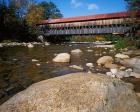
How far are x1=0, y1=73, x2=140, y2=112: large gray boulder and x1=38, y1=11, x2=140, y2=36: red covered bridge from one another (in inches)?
1523

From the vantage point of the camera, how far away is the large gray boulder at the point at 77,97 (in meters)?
4.92

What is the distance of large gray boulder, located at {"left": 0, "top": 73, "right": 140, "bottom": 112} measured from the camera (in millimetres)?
4918

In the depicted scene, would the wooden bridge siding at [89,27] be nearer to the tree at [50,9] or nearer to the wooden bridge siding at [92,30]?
the wooden bridge siding at [92,30]

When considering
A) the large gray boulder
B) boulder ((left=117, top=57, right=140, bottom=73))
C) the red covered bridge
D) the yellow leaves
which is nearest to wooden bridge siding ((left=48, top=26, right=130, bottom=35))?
the red covered bridge

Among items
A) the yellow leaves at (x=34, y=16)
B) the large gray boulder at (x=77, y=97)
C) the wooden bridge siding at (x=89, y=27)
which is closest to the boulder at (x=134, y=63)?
the large gray boulder at (x=77, y=97)

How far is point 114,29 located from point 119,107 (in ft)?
152

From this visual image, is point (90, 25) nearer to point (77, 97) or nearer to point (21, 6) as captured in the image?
point (21, 6)

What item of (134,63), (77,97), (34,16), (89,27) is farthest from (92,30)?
(77,97)

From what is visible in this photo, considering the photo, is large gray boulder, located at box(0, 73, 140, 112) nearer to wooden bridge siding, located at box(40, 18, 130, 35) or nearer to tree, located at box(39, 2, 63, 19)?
wooden bridge siding, located at box(40, 18, 130, 35)

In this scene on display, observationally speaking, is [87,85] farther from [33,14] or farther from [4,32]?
[33,14]

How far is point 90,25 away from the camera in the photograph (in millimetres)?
54906

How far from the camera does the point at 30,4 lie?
68625 millimetres

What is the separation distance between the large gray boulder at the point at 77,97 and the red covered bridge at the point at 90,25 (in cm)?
3868

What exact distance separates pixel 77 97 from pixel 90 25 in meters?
50.4
